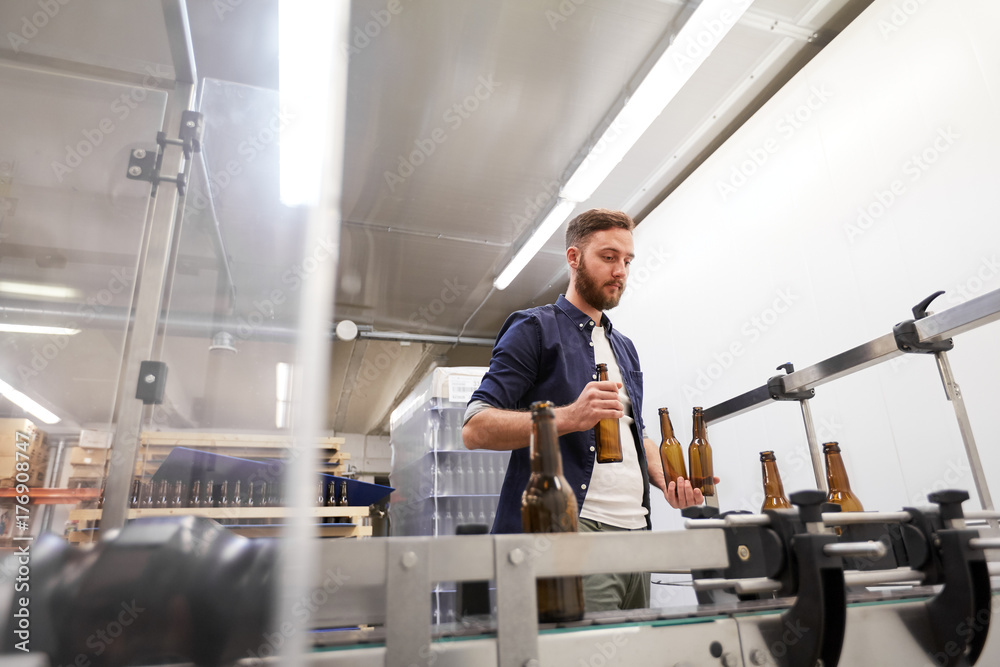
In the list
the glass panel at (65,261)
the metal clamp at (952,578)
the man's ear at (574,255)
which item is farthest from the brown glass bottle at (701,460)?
the glass panel at (65,261)

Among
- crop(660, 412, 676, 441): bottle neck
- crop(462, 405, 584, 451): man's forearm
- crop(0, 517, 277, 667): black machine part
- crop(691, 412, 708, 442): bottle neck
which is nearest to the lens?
crop(0, 517, 277, 667): black machine part

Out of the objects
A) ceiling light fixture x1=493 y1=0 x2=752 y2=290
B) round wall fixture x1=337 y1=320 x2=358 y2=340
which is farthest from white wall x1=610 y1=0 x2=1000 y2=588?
round wall fixture x1=337 y1=320 x2=358 y2=340

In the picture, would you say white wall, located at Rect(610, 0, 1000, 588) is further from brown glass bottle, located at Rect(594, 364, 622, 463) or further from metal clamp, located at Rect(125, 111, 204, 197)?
metal clamp, located at Rect(125, 111, 204, 197)

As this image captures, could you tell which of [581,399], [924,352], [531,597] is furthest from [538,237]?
[531,597]

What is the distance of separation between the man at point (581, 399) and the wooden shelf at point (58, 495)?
2.34ft

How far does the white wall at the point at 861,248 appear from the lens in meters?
1.94

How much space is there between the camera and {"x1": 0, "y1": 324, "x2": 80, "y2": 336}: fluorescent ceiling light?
4.12 ft

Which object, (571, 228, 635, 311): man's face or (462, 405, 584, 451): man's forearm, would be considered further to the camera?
(571, 228, 635, 311): man's face

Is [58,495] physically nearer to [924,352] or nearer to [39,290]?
[39,290]

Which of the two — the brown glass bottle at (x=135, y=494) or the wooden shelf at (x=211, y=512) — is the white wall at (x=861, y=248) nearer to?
the wooden shelf at (x=211, y=512)

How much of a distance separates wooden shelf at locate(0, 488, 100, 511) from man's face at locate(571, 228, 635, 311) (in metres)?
1.19

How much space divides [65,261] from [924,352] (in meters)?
2.08

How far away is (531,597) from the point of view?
516 millimetres

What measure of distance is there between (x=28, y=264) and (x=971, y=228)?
2.86 metres
